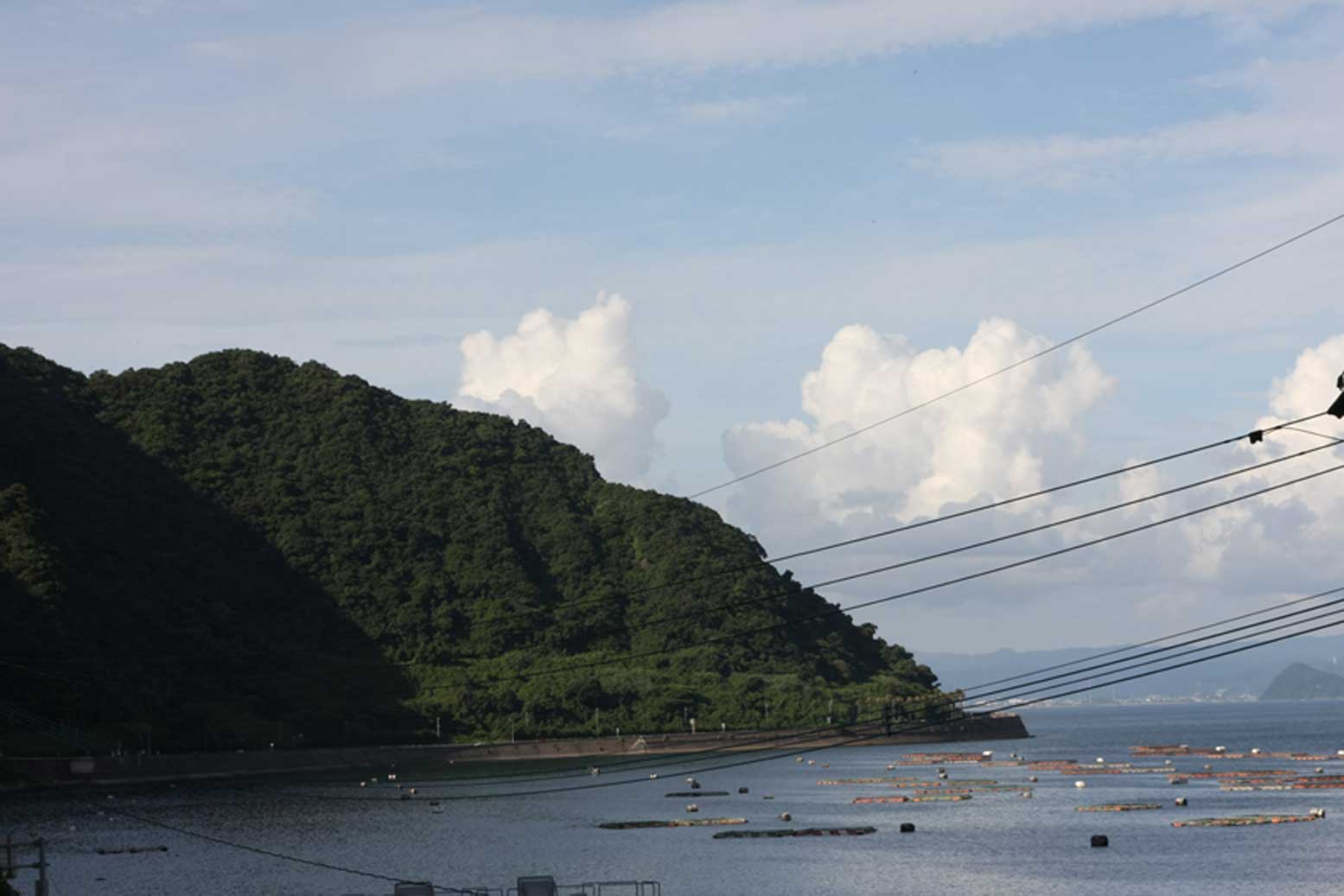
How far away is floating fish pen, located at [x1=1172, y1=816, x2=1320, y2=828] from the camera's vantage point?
136 meters

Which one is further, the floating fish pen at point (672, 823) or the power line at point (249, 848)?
the floating fish pen at point (672, 823)

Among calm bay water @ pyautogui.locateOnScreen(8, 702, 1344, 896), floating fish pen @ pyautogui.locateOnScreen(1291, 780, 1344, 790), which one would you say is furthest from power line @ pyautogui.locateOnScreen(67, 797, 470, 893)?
floating fish pen @ pyautogui.locateOnScreen(1291, 780, 1344, 790)

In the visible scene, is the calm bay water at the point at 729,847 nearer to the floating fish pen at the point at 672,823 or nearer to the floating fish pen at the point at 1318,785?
the floating fish pen at the point at 672,823

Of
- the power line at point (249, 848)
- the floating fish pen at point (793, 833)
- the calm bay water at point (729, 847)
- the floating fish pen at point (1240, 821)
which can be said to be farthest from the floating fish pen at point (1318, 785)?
the power line at point (249, 848)

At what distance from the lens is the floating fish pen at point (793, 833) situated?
138m

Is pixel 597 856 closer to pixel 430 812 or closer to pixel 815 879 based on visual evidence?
pixel 815 879

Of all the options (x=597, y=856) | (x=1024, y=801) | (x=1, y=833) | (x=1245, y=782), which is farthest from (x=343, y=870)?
(x=1245, y=782)

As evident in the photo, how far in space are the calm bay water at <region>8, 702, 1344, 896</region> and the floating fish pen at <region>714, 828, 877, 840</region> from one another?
2.50 m

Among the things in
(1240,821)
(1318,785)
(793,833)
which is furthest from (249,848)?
(1318,785)

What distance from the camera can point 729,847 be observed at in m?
131

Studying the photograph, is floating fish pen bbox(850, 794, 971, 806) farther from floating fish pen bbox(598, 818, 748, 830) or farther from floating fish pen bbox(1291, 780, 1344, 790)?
floating fish pen bbox(1291, 780, 1344, 790)

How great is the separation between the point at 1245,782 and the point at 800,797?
47180 millimetres

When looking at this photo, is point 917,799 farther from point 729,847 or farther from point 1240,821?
point 729,847

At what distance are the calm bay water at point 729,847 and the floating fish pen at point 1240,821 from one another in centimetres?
205
